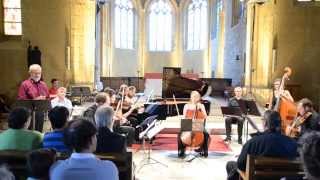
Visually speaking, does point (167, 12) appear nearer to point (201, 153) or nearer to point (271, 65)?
point (271, 65)

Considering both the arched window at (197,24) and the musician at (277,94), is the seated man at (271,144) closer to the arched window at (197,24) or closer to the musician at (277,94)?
the musician at (277,94)

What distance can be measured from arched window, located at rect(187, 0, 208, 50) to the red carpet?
16006 mm

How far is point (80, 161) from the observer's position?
2557 millimetres

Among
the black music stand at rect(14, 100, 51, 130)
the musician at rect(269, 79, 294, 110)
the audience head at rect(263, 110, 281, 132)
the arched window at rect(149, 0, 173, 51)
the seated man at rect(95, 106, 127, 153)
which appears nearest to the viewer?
the audience head at rect(263, 110, 281, 132)

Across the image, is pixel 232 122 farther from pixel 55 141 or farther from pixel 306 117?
pixel 55 141

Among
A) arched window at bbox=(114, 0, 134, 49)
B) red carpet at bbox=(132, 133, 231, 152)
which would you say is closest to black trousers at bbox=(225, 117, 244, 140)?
red carpet at bbox=(132, 133, 231, 152)

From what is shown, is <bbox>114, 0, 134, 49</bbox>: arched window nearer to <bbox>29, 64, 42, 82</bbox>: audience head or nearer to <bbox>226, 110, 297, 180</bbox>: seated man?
<bbox>29, 64, 42, 82</bbox>: audience head

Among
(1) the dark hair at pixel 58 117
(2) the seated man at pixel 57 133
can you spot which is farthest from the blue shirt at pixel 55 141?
(1) the dark hair at pixel 58 117

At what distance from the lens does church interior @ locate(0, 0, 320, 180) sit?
3672 millimetres

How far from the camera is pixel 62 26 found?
532 inches

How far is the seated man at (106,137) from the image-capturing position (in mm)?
4141

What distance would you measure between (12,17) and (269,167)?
37.8 feet

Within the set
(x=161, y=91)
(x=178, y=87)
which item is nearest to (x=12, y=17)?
(x=161, y=91)

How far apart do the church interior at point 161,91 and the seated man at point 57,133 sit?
0.03 feet
